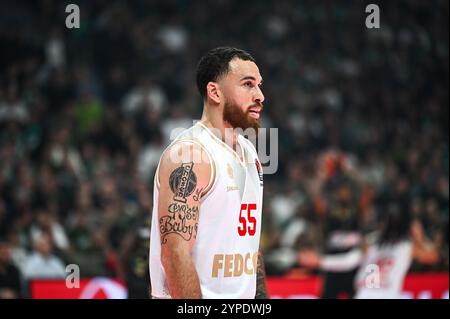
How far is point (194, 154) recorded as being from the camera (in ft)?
17.9

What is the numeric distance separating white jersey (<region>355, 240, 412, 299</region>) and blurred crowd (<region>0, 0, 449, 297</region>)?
3.56ft

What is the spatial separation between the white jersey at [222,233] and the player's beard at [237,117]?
0.50 ft

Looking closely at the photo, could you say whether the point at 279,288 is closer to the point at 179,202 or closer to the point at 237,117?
the point at 237,117

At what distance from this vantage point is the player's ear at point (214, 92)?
5723 mm

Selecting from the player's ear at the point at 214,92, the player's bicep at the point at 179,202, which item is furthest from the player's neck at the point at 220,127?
the player's bicep at the point at 179,202

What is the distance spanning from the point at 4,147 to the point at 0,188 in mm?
1057

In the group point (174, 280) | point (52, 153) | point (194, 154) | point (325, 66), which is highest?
point (325, 66)

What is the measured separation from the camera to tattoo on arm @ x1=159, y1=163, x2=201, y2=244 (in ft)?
17.3

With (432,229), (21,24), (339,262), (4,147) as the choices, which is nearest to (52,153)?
(4,147)

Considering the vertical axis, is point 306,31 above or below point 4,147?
above

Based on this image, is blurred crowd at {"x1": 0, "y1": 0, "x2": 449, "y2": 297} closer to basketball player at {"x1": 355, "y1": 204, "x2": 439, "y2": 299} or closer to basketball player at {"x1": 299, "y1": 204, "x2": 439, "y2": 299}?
basketball player at {"x1": 299, "y1": 204, "x2": 439, "y2": 299}

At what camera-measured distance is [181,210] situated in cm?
529

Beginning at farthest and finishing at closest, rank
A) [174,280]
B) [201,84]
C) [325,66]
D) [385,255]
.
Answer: [325,66] < [385,255] < [201,84] < [174,280]

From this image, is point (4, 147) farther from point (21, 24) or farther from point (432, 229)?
point (432, 229)
